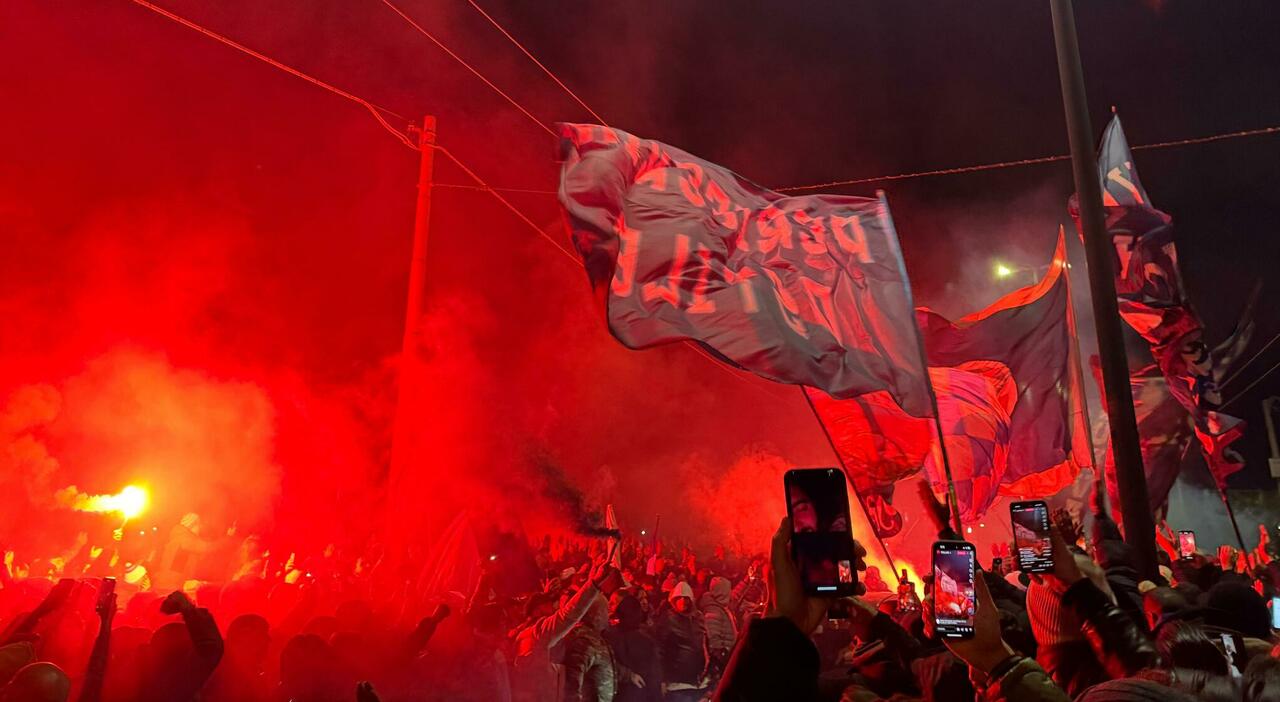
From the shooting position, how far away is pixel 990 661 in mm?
2240

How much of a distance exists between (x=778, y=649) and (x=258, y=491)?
16671 millimetres

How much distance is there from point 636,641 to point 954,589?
568cm

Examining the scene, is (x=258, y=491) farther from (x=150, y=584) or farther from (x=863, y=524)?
(x=863, y=524)

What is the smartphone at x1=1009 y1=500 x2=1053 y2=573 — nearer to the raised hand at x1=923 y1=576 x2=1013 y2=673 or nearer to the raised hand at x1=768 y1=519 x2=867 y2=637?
the raised hand at x1=923 y1=576 x2=1013 y2=673

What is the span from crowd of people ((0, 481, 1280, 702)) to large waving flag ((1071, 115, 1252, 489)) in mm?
2054

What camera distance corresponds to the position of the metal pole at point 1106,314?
203 inches

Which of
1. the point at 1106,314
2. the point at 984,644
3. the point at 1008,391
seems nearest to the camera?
the point at 984,644

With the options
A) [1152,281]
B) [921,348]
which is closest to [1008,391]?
[1152,281]

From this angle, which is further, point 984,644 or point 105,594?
point 105,594

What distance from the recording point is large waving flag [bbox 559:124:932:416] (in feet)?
20.8

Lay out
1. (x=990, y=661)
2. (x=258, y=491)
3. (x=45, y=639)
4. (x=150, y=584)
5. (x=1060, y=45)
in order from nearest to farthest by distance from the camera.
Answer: (x=990, y=661), (x=45, y=639), (x=1060, y=45), (x=150, y=584), (x=258, y=491)

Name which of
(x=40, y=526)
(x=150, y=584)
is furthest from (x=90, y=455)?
(x=150, y=584)

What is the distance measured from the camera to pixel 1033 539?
3129 millimetres

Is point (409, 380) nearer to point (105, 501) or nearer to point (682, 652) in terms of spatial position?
point (682, 652)
